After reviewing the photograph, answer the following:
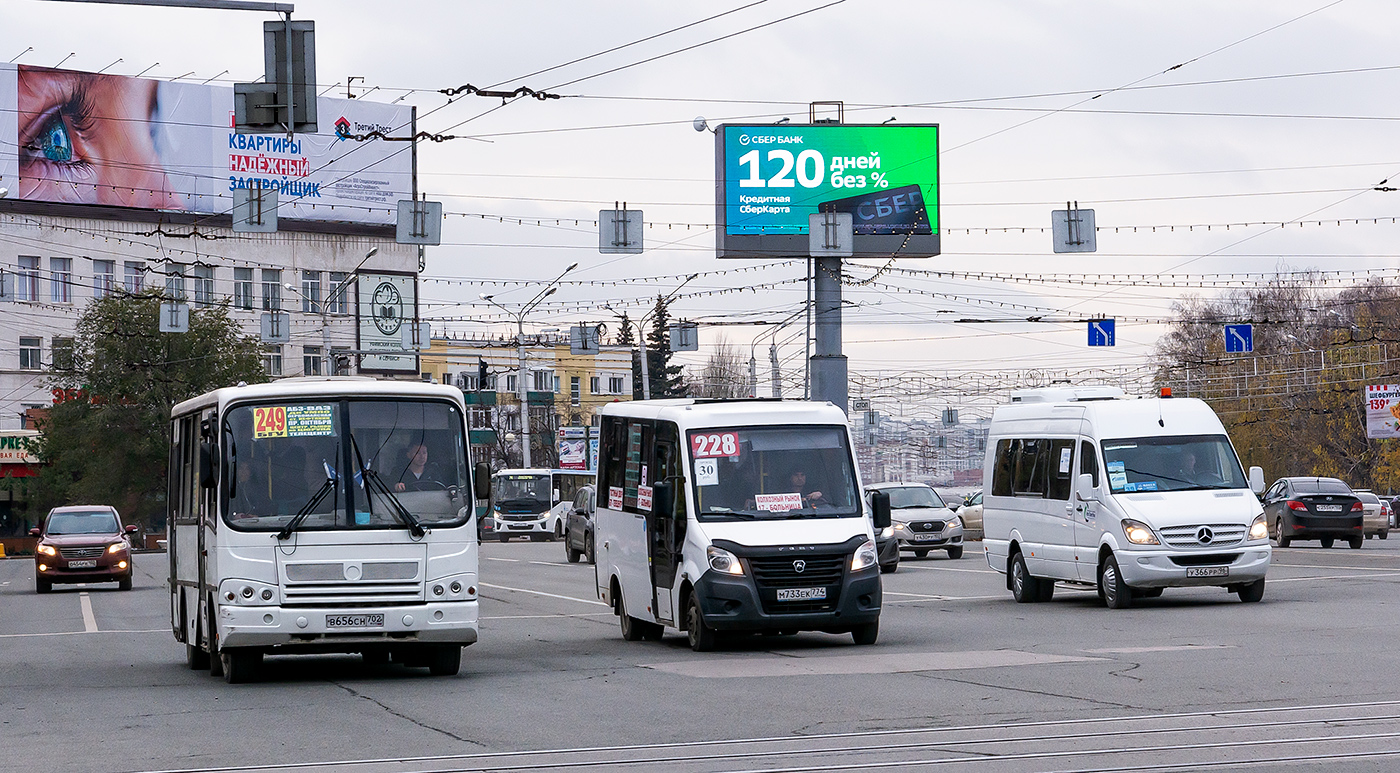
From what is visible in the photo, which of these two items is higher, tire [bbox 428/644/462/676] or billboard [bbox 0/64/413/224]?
billboard [bbox 0/64/413/224]

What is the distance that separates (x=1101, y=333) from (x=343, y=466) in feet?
128

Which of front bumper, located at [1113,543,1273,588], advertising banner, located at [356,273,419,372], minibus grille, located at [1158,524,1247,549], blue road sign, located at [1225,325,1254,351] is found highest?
advertising banner, located at [356,273,419,372]

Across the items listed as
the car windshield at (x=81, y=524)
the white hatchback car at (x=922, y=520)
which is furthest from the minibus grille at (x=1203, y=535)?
the car windshield at (x=81, y=524)

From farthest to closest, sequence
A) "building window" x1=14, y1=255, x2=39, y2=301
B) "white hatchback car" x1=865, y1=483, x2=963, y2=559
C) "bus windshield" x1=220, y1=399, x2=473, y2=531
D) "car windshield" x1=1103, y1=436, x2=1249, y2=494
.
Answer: "building window" x1=14, y1=255, x2=39, y2=301, "white hatchback car" x1=865, y1=483, x2=963, y2=559, "car windshield" x1=1103, y1=436, x2=1249, y2=494, "bus windshield" x1=220, y1=399, x2=473, y2=531

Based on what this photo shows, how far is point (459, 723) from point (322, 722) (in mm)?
948

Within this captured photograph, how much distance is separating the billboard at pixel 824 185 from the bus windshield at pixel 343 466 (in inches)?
1533

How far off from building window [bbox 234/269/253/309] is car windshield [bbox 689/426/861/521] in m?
75.5

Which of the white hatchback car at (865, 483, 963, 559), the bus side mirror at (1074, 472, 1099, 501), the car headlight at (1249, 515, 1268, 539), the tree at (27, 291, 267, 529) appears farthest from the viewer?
the tree at (27, 291, 267, 529)

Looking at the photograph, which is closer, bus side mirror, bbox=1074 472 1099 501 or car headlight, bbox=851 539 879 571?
car headlight, bbox=851 539 879 571

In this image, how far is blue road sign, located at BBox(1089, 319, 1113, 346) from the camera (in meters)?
50.7

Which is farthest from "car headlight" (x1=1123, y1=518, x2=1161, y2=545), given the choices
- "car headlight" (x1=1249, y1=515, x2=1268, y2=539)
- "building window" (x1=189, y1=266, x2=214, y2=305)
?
"building window" (x1=189, y1=266, x2=214, y2=305)

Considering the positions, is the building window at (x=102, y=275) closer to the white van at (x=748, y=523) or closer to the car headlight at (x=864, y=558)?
the white van at (x=748, y=523)

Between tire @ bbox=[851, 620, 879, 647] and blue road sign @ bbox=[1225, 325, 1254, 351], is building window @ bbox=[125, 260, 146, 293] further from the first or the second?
tire @ bbox=[851, 620, 879, 647]

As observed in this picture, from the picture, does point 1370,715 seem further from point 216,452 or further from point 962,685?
point 216,452
